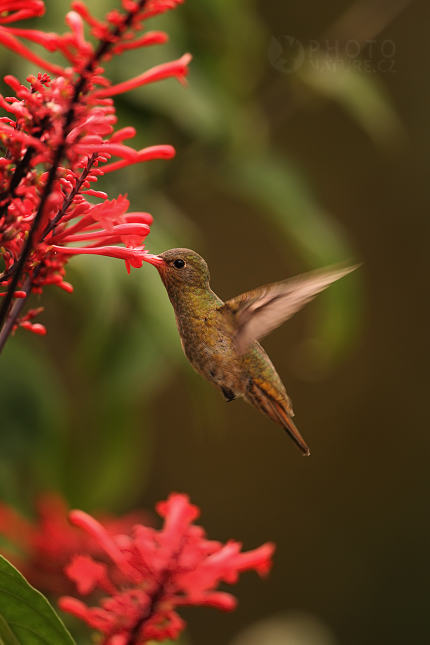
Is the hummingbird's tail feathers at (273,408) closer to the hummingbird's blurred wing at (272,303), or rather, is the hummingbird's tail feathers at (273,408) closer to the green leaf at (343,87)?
the hummingbird's blurred wing at (272,303)

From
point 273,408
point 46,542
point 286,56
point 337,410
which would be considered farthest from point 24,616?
point 337,410

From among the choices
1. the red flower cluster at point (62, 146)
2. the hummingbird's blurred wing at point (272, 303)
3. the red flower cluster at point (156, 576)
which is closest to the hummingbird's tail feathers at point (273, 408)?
the hummingbird's blurred wing at point (272, 303)

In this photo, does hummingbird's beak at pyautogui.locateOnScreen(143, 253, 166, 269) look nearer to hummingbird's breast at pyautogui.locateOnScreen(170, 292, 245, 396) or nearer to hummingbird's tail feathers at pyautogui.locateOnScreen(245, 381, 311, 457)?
hummingbird's breast at pyautogui.locateOnScreen(170, 292, 245, 396)

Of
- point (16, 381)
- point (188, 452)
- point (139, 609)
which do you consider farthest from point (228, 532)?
point (139, 609)

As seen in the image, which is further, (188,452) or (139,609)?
(188,452)

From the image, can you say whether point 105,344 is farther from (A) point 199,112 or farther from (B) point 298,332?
(B) point 298,332

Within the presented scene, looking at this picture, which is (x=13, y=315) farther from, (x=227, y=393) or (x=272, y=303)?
(x=227, y=393)

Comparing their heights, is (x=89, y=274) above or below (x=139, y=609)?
above

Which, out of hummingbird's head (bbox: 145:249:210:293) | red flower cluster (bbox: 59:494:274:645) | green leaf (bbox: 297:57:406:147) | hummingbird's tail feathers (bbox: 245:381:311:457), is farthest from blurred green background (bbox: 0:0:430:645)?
red flower cluster (bbox: 59:494:274:645)
